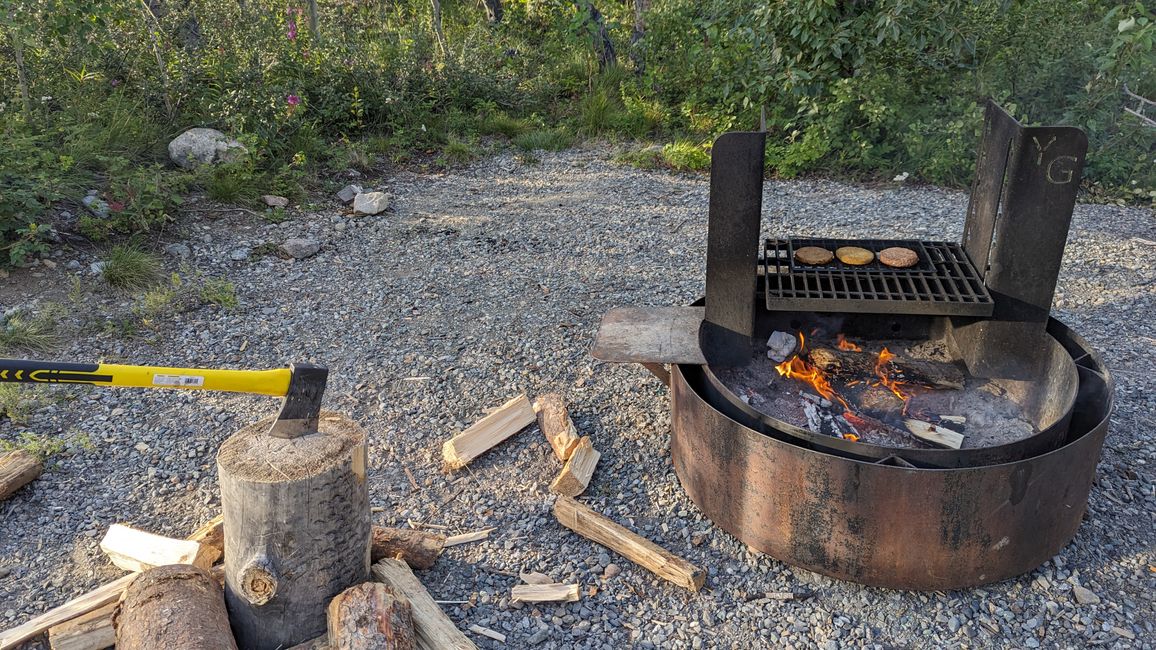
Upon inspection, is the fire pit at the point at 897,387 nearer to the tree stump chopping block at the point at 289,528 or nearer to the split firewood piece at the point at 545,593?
the split firewood piece at the point at 545,593

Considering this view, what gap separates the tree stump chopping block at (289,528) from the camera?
262 cm

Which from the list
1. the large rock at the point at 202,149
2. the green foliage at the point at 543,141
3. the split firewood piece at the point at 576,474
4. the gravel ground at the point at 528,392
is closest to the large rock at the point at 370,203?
the gravel ground at the point at 528,392

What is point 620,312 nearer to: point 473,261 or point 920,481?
point 920,481

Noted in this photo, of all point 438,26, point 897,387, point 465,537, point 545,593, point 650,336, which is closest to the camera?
point 545,593

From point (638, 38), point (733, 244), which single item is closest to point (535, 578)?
Result: point (733, 244)

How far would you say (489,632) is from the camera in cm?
305

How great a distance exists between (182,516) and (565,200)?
4.75m

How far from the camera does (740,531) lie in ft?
11.1

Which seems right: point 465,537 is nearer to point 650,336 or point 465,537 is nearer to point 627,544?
point 627,544

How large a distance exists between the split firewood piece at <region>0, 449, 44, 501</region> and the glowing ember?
3.93 m

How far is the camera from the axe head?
8.80ft

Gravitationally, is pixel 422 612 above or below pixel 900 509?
below

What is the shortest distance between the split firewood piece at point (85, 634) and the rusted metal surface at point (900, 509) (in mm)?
2296

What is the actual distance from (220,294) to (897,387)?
4274 mm
